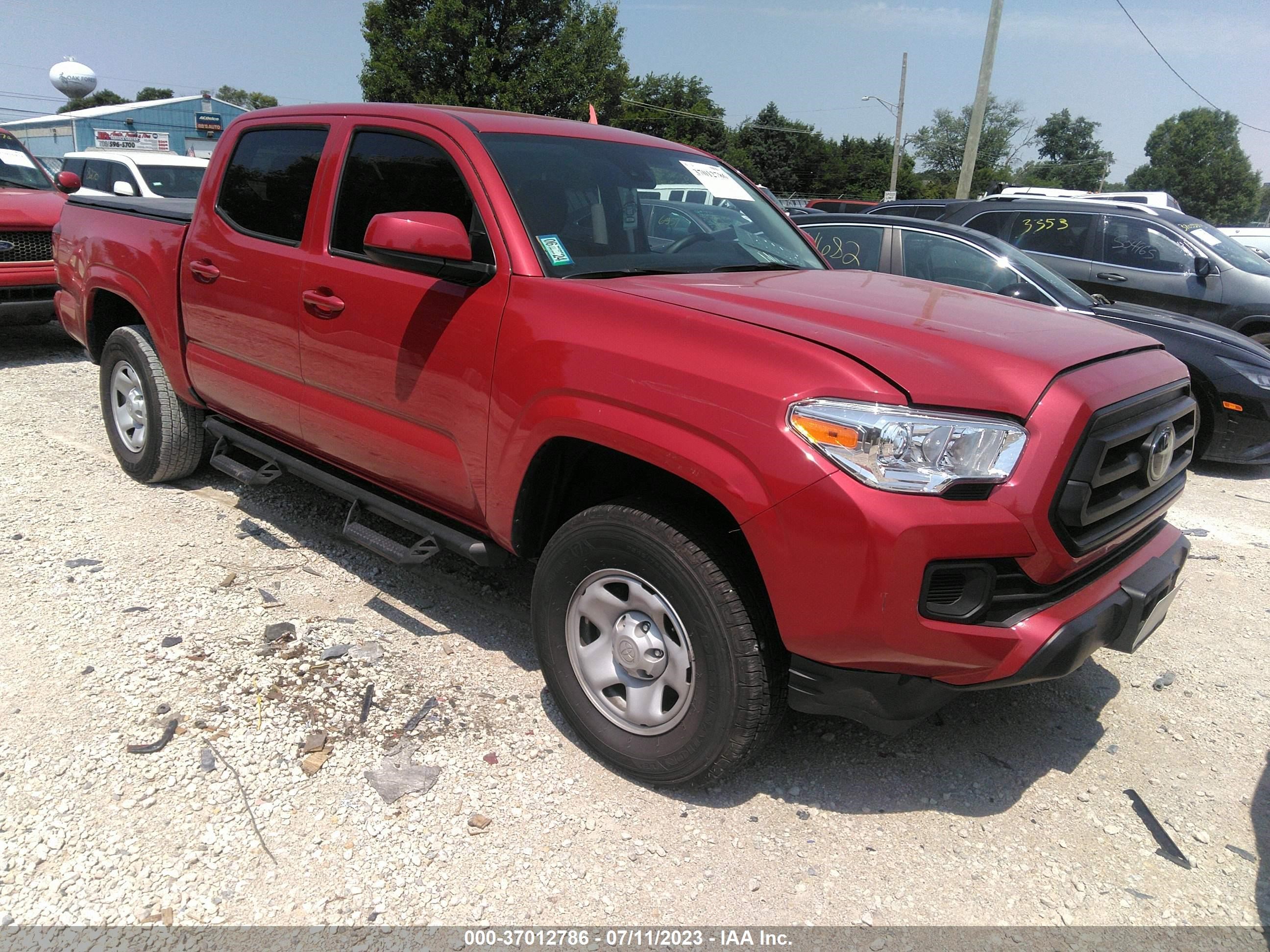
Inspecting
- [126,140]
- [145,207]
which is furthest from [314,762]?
[126,140]

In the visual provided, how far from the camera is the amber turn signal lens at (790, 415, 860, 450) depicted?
204cm

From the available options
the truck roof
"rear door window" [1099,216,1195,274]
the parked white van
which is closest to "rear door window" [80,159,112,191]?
the parked white van

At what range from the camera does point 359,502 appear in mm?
3500

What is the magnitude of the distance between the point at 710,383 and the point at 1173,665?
2524mm

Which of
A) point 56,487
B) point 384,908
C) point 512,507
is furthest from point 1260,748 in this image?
point 56,487

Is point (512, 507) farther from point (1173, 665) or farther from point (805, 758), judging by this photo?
point (1173, 665)

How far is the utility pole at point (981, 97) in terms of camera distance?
16219mm

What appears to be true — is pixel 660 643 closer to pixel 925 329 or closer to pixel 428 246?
pixel 925 329

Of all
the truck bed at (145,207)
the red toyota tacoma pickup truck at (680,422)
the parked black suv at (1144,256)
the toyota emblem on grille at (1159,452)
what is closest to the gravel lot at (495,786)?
the red toyota tacoma pickup truck at (680,422)

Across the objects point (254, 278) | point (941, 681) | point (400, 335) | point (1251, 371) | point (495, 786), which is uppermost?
point (254, 278)

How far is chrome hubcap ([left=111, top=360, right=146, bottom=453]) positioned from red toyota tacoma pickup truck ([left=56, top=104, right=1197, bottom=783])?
1.13 m

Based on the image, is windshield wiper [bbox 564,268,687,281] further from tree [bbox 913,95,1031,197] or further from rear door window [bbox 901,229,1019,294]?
tree [bbox 913,95,1031,197]

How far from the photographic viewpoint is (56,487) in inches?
191

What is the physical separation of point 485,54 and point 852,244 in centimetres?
2168
